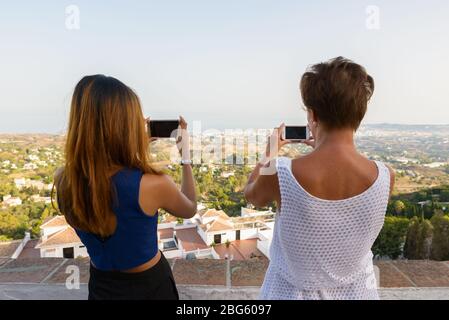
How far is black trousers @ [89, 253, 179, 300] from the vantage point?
0.89 meters

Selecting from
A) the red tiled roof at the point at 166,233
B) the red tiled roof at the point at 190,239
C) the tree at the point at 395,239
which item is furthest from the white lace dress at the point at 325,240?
the red tiled roof at the point at 190,239

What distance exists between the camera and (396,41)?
1786mm

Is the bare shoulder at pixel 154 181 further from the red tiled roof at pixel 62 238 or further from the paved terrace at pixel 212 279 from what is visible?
the red tiled roof at pixel 62 238

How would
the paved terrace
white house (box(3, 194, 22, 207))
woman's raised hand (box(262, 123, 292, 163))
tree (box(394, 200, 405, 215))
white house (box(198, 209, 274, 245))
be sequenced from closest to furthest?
woman's raised hand (box(262, 123, 292, 163)), the paved terrace, tree (box(394, 200, 405, 215)), white house (box(198, 209, 274, 245)), white house (box(3, 194, 22, 207))

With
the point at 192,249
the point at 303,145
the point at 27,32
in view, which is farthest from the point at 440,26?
the point at 27,32

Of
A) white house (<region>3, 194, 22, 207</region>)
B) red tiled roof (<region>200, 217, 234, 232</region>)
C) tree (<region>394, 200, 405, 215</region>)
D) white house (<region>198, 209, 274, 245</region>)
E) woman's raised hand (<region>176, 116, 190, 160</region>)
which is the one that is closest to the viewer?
woman's raised hand (<region>176, 116, 190, 160</region>)

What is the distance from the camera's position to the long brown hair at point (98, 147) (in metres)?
0.79

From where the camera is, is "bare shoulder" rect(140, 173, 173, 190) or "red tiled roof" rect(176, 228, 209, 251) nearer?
"bare shoulder" rect(140, 173, 173, 190)

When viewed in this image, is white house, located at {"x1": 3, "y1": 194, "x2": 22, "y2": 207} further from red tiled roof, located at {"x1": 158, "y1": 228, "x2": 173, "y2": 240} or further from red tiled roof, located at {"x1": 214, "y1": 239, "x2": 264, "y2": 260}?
red tiled roof, located at {"x1": 214, "y1": 239, "x2": 264, "y2": 260}

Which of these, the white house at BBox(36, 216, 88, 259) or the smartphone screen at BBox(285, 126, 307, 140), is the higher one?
the smartphone screen at BBox(285, 126, 307, 140)

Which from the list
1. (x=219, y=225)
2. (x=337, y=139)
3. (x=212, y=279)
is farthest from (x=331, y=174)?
(x=219, y=225)

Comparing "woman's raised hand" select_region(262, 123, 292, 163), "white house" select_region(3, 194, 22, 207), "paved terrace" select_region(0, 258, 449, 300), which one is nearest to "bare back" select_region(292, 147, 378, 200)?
"woman's raised hand" select_region(262, 123, 292, 163)

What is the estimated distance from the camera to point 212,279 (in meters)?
1.40

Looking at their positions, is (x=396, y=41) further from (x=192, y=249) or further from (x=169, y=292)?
(x=192, y=249)
